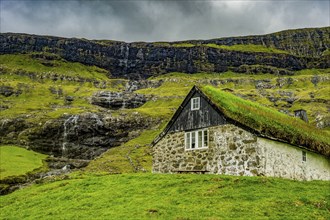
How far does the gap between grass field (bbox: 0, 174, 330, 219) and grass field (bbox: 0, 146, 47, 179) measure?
55.1m

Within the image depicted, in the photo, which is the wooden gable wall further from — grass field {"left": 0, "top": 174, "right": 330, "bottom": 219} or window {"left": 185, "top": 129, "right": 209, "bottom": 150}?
grass field {"left": 0, "top": 174, "right": 330, "bottom": 219}

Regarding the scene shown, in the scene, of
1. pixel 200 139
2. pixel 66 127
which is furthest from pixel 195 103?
pixel 66 127

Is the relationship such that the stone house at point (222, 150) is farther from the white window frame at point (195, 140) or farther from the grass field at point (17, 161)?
the grass field at point (17, 161)

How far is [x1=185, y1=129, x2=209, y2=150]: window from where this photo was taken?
1467 inches

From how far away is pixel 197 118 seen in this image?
38.6 meters

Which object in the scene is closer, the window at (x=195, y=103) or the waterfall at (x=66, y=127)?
the window at (x=195, y=103)

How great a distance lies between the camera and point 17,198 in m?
35.5

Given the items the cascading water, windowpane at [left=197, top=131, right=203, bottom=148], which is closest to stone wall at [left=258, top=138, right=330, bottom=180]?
windowpane at [left=197, top=131, right=203, bottom=148]

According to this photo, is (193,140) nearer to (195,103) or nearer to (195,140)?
(195,140)

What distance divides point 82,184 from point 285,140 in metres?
17.8

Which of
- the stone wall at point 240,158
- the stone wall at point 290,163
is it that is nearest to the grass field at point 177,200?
the stone wall at point 240,158

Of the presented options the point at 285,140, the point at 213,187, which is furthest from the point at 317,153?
the point at 213,187

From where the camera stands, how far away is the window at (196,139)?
37250 millimetres

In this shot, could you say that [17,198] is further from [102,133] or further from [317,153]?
[102,133]
